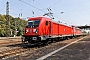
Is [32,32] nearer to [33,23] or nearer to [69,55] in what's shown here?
[33,23]

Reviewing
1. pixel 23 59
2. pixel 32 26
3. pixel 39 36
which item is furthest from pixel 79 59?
pixel 32 26

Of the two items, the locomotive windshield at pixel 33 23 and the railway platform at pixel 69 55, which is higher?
the locomotive windshield at pixel 33 23

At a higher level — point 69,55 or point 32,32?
point 32,32

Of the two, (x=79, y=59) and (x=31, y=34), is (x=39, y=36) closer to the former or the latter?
(x=31, y=34)

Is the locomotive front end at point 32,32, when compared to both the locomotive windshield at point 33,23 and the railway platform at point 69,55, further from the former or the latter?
the railway platform at point 69,55

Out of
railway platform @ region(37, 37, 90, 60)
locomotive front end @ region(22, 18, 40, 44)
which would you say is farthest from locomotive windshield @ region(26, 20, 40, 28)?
railway platform @ region(37, 37, 90, 60)

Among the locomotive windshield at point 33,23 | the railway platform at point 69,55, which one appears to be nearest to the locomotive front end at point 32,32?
the locomotive windshield at point 33,23

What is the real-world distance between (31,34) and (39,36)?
3.43ft

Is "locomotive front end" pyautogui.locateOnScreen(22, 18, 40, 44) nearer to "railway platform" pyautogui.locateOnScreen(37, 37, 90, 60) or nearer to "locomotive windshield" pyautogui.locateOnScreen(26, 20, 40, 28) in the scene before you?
"locomotive windshield" pyautogui.locateOnScreen(26, 20, 40, 28)

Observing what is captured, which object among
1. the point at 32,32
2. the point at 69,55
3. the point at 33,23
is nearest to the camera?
the point at 69,55

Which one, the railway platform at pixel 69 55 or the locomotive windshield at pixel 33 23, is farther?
the locomotive windshield at pixel 33 23

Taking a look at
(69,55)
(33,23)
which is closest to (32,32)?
(33,23)

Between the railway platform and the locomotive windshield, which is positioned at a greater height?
the locomotive windshield

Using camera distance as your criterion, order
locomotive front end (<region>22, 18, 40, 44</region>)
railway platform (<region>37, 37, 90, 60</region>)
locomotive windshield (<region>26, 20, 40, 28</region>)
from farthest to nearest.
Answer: locomotive windshield (<region>26, 20, 40, 28</region>), locomotive front end (<region>22, 18, 40, 44</region>), railway platform (<region>37, 37, 90, 60</region>)
